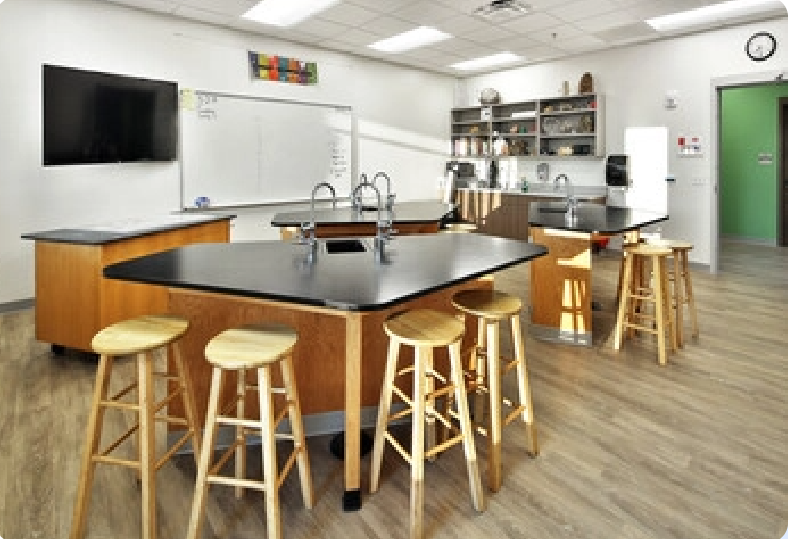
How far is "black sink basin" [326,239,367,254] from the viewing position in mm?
2744

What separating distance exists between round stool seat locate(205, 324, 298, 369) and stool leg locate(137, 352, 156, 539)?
0.26 meters

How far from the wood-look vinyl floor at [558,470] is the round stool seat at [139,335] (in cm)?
66

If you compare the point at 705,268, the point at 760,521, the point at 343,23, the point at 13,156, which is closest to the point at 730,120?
the point at 705,268

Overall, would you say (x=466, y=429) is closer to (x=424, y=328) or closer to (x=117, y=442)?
(x=424, y=328)

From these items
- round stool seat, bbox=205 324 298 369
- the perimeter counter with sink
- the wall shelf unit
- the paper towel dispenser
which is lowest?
round stool seat, bbox=205 324 298 369

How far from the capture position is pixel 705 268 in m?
6.57

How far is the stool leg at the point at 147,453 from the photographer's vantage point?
181 cm

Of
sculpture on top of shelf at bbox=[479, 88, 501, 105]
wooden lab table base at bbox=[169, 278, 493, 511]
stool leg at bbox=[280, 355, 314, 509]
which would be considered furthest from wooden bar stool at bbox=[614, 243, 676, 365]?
sculpture on top of shelf at bbox=[479, 88, 501, 105]

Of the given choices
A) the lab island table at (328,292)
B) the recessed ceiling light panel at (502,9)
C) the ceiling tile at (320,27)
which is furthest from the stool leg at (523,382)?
the ceiling tile at (320,27)

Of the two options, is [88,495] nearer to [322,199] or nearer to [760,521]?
[760,521]

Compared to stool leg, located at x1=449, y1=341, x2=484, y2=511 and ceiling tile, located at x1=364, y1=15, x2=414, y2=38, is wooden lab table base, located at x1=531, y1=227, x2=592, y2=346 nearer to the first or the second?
stool leg, located at x1=449, y1=341, x2=484, y2=511

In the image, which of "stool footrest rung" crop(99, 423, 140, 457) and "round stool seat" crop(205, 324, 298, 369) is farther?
"stool footrest rung" crop(99, 423, 140, 457)

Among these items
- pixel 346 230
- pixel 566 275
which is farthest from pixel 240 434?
pixel 566 275

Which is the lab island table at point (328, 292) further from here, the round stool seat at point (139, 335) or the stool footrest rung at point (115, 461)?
the stool footrest rung at point (115, 461)
